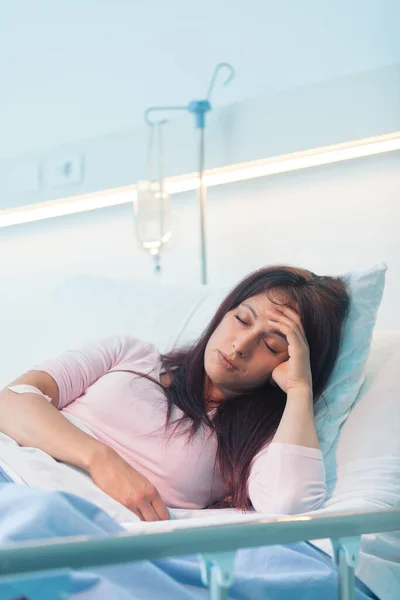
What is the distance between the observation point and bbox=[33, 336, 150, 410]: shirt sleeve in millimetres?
1588

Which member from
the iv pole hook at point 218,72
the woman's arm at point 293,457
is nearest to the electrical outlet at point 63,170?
the iv pole hook at point 218,72

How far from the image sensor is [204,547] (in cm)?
63

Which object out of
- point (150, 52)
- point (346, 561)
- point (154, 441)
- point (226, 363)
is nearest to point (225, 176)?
point (150, 52)

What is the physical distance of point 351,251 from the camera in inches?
90.7

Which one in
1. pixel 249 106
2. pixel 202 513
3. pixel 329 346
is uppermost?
pixel 249 106

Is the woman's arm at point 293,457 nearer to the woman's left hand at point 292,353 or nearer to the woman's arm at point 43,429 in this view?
the woman's left hand at point 292,353


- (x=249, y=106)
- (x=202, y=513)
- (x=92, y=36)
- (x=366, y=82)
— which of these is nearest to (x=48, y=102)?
(x=92, y=36)

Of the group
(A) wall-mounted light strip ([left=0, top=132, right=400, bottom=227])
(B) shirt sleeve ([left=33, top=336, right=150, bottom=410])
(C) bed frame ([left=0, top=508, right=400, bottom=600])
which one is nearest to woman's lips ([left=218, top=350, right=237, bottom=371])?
(B) shirt sleeve ([left=33, top=336, right=150, bottom=410])

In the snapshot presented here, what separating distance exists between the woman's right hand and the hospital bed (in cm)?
5

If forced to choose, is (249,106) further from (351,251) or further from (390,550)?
(390,550)

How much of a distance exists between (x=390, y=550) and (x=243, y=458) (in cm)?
41

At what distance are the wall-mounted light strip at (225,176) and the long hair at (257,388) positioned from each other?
0.68 metres

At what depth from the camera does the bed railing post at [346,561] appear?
0.70 meters

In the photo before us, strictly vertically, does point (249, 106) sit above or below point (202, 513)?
above
